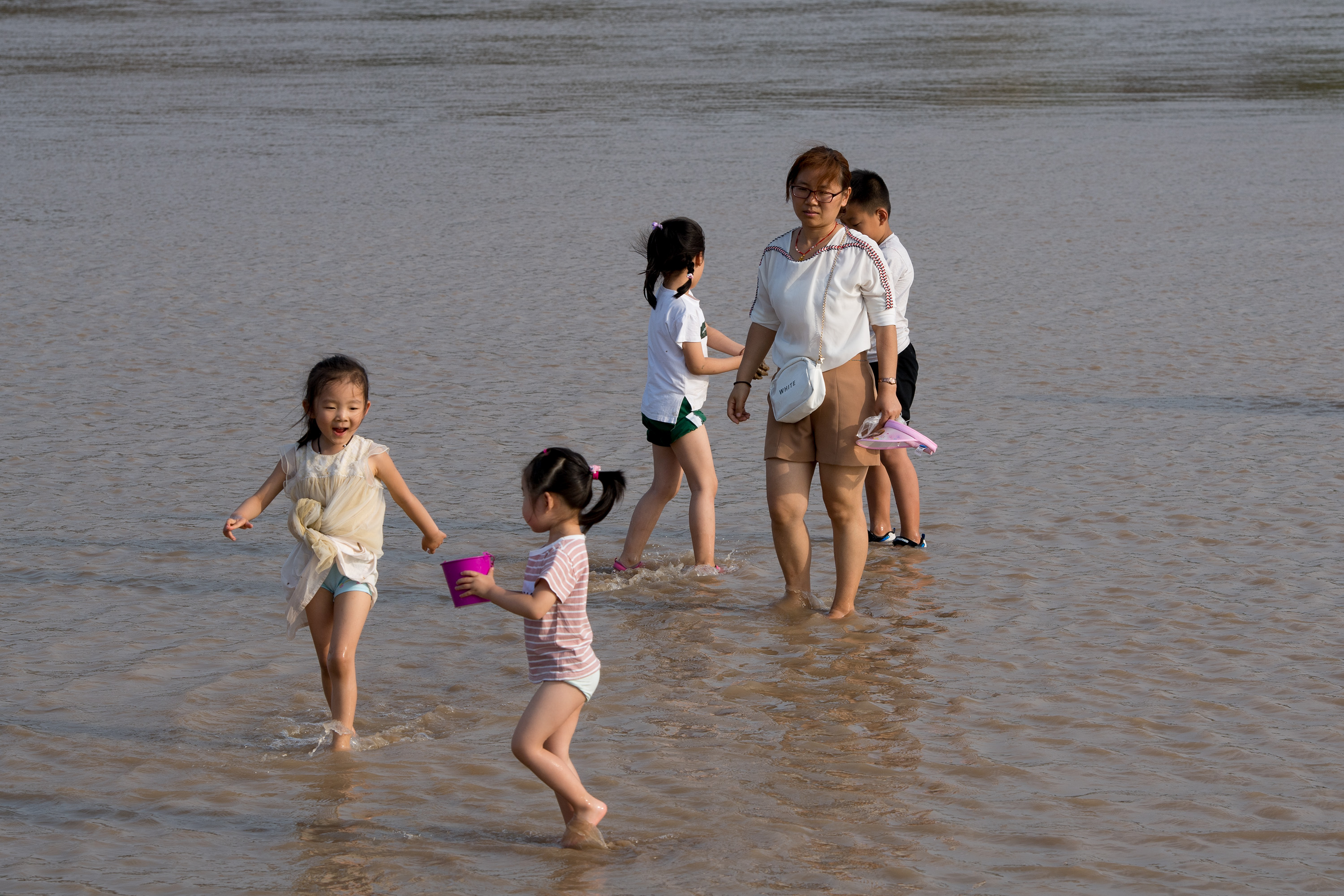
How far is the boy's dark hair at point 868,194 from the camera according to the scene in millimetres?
6562

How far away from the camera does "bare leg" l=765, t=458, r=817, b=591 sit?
6090 mm

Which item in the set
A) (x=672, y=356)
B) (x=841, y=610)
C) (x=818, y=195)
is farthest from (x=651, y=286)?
(x=841, y=610)

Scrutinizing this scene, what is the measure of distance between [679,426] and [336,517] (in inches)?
76.5

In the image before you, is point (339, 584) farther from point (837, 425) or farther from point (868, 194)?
point (868, 194)

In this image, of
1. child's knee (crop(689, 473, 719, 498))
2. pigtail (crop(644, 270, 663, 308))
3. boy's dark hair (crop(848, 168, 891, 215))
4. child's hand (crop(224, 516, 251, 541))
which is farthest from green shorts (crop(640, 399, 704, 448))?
child's hand (crop(224, 516, 251, 541))

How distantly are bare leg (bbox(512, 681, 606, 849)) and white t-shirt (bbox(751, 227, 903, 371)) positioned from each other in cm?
205

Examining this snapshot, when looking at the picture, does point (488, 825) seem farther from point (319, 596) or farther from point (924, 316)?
point (924, 316)

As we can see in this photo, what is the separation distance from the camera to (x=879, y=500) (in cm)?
714

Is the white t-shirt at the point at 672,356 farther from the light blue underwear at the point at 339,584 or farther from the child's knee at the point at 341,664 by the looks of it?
the child's knee at the point at 341,664

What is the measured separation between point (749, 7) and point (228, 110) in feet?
82.8

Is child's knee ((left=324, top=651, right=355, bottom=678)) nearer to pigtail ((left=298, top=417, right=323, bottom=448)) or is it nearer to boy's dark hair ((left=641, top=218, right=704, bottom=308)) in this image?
pigtail ((left=298, top=417, right=323, bottom=448))

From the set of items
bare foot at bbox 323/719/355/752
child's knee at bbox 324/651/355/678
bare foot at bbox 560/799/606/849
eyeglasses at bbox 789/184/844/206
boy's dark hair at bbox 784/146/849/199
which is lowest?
bare foot at bbox 560/799/606/849

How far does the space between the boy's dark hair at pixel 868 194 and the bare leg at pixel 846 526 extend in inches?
44.8

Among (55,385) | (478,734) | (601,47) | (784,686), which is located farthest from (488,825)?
(601,47)
